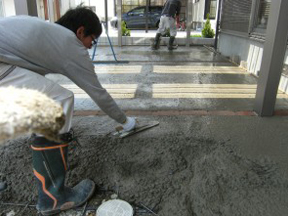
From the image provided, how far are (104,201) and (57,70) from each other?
46.4 inches

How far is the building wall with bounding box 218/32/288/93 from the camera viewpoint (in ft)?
17.5

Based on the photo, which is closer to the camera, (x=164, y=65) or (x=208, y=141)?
(x=208, y=141)

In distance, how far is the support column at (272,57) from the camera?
2900 mm

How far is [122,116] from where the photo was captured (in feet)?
8.39

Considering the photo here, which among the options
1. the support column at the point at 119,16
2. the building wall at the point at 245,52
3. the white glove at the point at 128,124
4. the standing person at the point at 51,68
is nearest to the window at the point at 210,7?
the support column at the point at 119,16

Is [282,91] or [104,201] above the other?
[282,91]

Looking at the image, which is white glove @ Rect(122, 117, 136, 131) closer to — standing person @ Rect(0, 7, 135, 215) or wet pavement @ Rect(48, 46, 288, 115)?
standing person @ Rect(0, 7, 135, 215)

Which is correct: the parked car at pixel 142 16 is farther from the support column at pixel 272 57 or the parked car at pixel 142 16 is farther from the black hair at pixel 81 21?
the black hair at pixel 81 21

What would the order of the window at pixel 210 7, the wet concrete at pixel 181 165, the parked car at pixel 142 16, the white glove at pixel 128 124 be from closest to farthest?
the wet concrete at pixel 181 165 → the white glove at pixel 128 124 → the parked car at pixel 142 16 → the window at pixel 210 7

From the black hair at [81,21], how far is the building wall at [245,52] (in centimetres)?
336

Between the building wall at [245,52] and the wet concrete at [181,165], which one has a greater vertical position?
the building wall at [245,52]

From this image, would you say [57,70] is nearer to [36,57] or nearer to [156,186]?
[36,57]

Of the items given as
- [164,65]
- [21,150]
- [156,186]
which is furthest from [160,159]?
[164,65]

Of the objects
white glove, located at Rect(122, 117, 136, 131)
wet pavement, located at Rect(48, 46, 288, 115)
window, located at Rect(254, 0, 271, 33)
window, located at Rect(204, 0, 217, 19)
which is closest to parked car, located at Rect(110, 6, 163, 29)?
window, located at Rect(204, 0, 217, 19)
